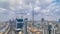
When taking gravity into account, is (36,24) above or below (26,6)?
below

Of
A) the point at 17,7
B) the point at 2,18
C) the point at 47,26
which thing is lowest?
the point at 47,26

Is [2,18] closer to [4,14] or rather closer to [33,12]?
[4,14]

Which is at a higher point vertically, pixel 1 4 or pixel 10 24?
pixel 1 4

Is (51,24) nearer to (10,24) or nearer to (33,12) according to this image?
(33,12)

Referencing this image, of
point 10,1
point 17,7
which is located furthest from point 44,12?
point 10,1

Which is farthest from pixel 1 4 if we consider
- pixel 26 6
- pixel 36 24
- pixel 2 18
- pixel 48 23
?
pixel 48 23

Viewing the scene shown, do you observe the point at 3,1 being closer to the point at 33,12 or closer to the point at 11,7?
the point at 11,7

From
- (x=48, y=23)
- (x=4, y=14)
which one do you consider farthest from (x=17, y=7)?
(x=48, y=23)
